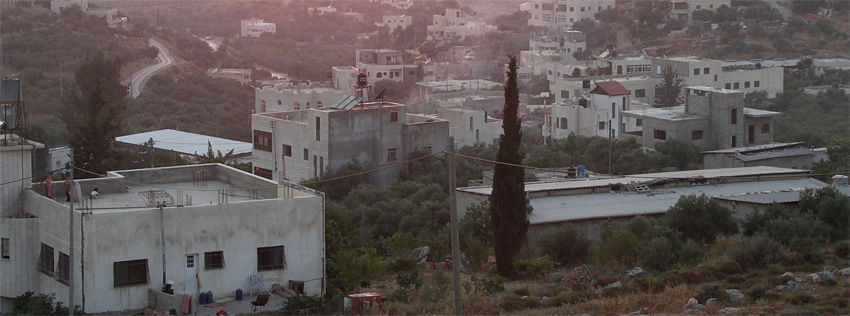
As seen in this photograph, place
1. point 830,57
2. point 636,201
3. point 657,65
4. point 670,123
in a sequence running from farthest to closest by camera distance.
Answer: point 830,57 < point 657,65 < point 670,123 < point 636,201

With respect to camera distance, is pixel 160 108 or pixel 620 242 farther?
pixel 160 108

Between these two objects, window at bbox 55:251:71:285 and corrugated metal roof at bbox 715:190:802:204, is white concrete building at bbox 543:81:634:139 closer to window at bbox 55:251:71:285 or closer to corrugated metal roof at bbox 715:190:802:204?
corrugated metal roof at bbox 715:190:802:204

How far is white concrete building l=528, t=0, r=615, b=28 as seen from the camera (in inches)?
3383

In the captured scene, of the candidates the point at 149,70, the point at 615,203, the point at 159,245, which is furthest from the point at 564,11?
the point at 159,245

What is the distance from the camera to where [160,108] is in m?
58.2

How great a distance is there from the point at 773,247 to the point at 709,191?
21.1 feet

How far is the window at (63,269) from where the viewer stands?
17109mm

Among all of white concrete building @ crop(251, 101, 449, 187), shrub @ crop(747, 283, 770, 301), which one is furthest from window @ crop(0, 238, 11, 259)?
white concrete building @ crop(251, 101, 449, 187)

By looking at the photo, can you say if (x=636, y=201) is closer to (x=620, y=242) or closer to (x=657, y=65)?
(x=620, y=242)

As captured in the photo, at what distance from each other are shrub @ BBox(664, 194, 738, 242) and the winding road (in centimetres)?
4265

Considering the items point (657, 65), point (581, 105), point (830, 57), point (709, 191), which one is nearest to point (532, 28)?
point (830, 57)

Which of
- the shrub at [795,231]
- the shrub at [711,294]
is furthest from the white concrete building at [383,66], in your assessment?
the shrub at [711,294]

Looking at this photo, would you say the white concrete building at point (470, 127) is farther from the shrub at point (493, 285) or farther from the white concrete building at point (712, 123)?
the shrub at point (493, 285)

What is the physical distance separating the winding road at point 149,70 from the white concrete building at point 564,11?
29.5 m
